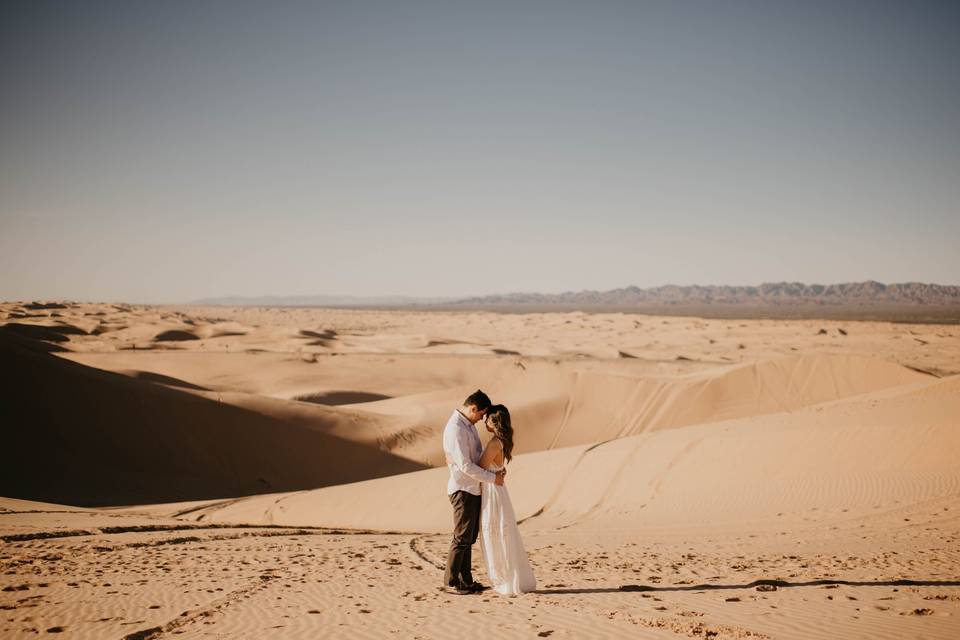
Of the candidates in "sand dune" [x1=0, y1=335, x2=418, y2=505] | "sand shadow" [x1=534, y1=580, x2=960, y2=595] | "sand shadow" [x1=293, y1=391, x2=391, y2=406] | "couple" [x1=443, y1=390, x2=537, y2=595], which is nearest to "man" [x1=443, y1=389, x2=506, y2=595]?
"couple" [x1=443, y1=390, x2=537, y2=595]

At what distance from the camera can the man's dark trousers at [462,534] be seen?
571 centimetres

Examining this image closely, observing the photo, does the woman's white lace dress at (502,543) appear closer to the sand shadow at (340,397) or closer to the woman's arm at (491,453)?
the woman's arm at (491,453)

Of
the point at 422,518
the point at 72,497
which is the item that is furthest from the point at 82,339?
the point at 422,518

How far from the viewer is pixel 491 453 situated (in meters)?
5.55

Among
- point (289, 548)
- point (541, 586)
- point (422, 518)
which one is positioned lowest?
point (422, 518)

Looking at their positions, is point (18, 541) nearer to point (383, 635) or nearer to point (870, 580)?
point (383, 635)

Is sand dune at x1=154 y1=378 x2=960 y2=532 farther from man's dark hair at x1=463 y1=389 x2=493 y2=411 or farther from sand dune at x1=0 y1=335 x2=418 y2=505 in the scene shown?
man's dark hair at x1=463 y1=389 x2=493 y2=411

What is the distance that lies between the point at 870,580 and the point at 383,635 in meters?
4.59

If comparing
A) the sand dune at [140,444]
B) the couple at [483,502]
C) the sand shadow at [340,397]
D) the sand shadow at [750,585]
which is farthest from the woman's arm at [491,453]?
the sand shadow at [340,397]

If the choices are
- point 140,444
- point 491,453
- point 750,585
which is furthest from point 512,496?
point 140,444

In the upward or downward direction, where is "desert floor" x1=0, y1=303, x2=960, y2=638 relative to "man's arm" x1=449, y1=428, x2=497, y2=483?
downward

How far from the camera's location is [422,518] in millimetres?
12430

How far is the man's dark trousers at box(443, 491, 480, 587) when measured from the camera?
5715 mm

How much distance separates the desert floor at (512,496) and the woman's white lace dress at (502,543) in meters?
0.21
